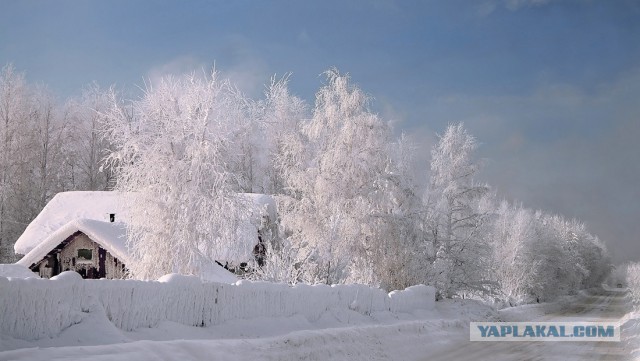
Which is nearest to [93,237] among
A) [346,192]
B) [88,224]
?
[88,224]

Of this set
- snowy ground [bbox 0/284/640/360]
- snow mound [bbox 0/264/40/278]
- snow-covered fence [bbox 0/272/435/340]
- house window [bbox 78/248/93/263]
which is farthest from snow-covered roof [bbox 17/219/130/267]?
snowy ground [bbox 0/284/640/360]

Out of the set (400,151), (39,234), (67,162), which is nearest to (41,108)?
(67,162)

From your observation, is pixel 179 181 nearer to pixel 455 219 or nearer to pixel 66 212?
pixel 66 212

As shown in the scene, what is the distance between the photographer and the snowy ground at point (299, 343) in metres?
9.34

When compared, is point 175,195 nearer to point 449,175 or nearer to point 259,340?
point 259,340

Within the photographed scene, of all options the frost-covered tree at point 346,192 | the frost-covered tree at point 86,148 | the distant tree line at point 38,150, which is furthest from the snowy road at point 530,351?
the frost-covered tree at point 86,148

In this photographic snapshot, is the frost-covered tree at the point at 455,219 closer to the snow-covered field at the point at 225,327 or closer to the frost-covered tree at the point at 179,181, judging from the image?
the snow-covered field at the point at 225,327

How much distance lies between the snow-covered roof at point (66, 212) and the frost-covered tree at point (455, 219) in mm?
17481

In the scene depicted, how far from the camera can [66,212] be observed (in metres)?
33.9

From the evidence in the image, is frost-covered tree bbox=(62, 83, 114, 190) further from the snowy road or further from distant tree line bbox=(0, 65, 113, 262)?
the snowy road

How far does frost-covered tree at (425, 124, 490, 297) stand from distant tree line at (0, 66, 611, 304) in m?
0.08

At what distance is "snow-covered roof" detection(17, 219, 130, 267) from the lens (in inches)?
1027

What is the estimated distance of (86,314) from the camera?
10586 mm

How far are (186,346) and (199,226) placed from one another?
34.9ft
